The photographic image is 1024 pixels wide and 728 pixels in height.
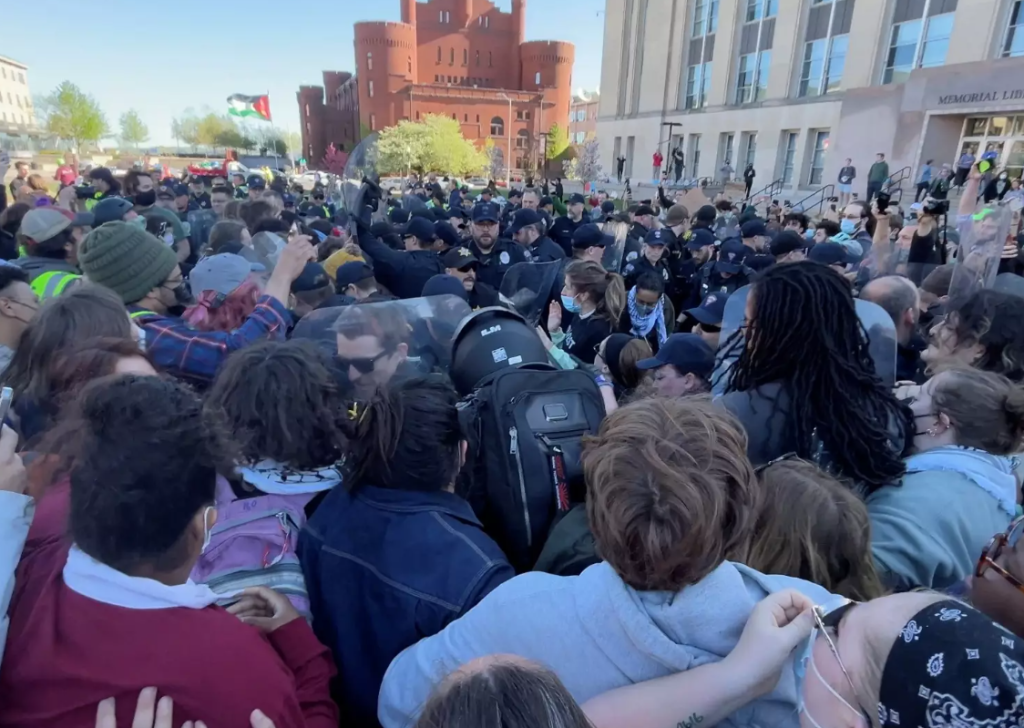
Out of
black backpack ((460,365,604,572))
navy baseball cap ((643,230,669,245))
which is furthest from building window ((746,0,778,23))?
black backpack ((460,365,604,572))

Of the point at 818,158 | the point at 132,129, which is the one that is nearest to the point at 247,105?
the point at 818,158

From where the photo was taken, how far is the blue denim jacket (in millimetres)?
1484

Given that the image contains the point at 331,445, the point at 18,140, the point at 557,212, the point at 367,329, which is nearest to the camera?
the point at 331,445

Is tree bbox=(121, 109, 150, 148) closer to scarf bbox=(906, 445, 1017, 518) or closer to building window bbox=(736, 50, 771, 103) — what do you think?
building window bbox=(736, 50, 771, 103)

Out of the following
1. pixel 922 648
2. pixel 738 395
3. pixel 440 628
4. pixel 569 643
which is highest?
pixel 922 648

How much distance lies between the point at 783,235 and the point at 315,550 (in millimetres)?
5445

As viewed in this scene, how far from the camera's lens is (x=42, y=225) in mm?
4309

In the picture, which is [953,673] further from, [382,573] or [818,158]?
[818,158]

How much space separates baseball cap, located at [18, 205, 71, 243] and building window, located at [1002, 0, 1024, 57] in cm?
2578

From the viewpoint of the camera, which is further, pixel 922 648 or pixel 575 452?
pixel 575 452

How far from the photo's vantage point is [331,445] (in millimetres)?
1789

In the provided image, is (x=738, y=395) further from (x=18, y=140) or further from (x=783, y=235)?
(x=18, y=140)

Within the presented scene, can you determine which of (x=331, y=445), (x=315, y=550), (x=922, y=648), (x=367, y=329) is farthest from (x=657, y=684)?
(x=367, y=329)

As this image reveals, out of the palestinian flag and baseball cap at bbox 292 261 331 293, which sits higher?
the palestinian flag
